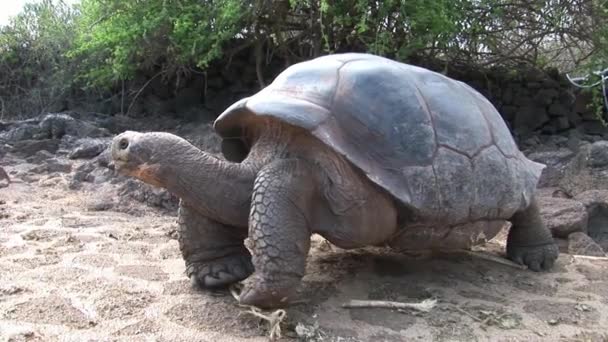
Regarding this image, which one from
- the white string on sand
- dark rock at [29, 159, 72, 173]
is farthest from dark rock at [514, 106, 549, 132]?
the white string on sand

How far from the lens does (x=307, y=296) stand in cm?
243

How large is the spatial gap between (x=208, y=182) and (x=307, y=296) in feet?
2.10

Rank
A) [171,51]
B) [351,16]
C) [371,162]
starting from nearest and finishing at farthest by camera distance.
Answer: [371,162]
[351,16]
[171,51]

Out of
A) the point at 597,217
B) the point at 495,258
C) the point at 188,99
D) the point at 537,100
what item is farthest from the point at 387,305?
the point at 188,99

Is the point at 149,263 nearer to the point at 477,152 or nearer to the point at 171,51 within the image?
the point at 477,152

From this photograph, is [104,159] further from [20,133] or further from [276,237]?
[276,237]

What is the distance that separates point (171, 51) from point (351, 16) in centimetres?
232

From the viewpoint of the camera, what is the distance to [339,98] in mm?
2336

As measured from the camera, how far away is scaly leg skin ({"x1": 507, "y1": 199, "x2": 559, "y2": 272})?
9.81 ft

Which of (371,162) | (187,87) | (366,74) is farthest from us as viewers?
(187,87)

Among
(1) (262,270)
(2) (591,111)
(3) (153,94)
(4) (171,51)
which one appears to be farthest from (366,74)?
(3) (153,94)

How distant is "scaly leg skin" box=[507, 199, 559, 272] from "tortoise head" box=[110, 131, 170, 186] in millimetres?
1793

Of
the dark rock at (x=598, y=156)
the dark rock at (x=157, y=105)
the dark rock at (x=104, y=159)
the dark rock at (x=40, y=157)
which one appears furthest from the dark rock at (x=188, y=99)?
the dark rock at (x=598, y=156)

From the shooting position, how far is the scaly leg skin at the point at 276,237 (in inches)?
81.8
